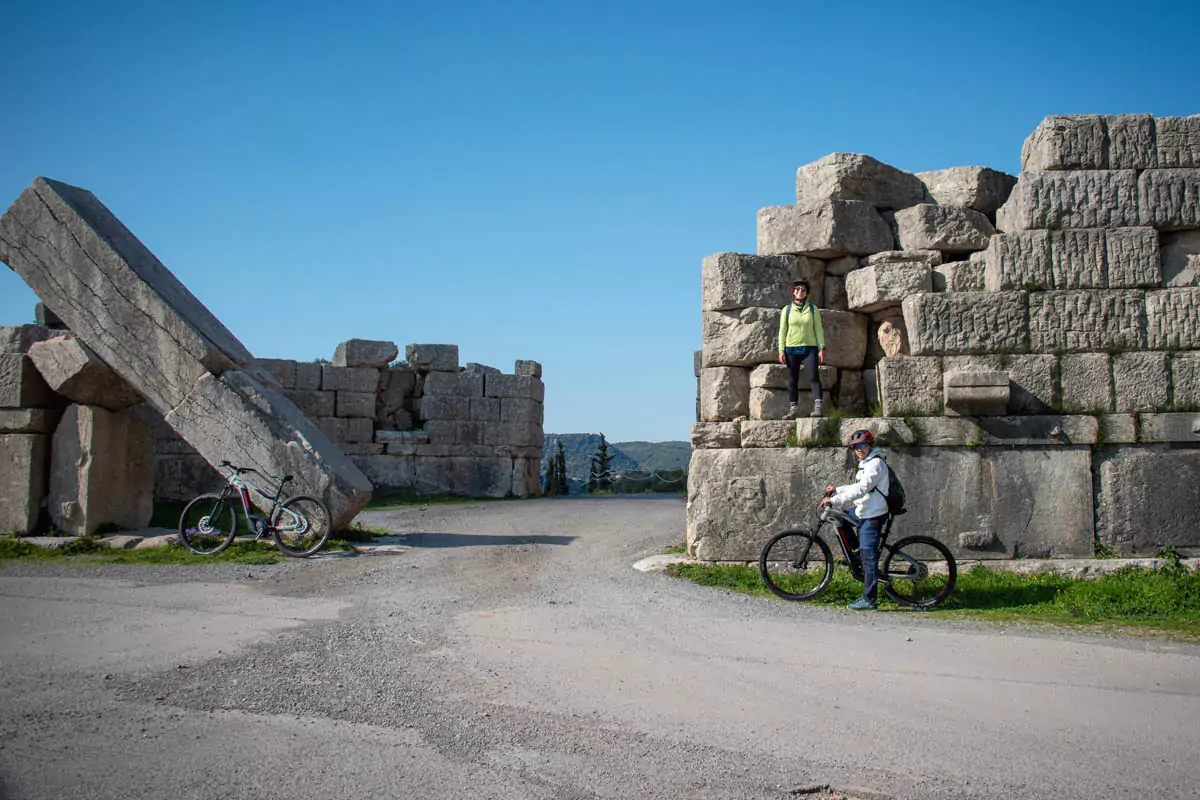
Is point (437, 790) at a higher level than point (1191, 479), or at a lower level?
lower

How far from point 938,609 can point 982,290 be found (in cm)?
336

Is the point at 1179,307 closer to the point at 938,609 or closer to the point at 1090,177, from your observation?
the point at 1090,177

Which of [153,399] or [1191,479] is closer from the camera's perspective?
[1191,479]

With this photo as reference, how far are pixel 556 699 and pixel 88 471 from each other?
7950mm

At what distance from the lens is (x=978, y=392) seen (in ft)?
27.0

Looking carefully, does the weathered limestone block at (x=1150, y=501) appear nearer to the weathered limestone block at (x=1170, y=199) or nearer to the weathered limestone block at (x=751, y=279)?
the weathered limestone block at (x=1170, y=199)

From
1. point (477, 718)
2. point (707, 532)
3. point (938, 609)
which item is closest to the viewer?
point (477, 718)

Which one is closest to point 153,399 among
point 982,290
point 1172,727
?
point 982,290

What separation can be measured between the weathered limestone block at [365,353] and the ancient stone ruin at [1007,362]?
9971 mm

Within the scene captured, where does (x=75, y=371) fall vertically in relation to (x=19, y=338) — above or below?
below

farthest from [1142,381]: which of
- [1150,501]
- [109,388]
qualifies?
[109,388]

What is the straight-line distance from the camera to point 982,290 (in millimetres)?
8773

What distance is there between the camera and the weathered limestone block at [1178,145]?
28.9 feet

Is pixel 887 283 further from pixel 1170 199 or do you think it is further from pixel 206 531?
pixel 206 531
